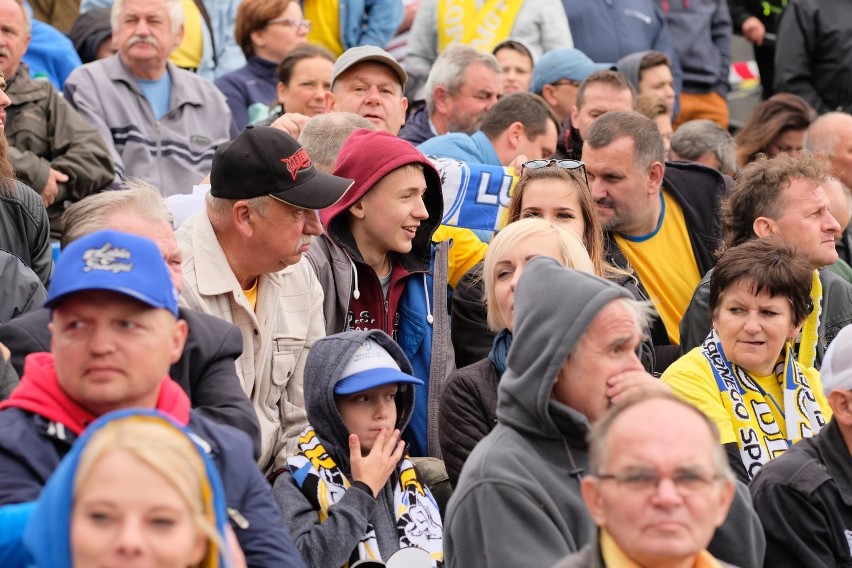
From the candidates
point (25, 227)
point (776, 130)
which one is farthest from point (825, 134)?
point (25, 227)

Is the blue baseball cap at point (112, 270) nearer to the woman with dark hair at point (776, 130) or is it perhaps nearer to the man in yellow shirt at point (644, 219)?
the man in yellow shirt at point (644, 219)

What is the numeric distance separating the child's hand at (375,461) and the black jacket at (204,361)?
0.54m

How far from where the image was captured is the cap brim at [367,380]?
4809 millimetres

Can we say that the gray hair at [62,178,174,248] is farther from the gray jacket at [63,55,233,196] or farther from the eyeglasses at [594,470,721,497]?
the gray jacket at [63,55,233,196]

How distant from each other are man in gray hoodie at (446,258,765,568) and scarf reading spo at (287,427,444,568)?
790 millimetres

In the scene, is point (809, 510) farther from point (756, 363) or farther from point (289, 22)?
point (289, 22)

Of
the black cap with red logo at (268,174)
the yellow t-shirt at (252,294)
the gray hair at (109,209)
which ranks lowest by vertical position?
the yellow t-shirt at (252,294)

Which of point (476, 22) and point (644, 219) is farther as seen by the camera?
point (476, 22)

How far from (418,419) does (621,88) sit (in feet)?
12.0

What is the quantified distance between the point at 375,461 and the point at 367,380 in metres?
0.28

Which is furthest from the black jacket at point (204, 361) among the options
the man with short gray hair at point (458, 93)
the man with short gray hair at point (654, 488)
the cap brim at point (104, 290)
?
the man with short gray hair at point (458, 93)

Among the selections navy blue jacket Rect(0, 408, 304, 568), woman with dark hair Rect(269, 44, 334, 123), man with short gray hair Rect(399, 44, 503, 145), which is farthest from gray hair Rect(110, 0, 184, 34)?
navy blue jacket Rect(0, 408, 304, 568)

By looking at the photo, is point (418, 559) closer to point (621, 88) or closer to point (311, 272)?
point (311, 272)

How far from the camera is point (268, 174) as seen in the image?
5.33 metres
